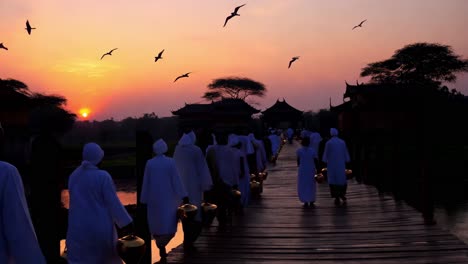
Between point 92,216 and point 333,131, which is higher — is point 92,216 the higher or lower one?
the lower one

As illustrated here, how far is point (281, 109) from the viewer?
225ft

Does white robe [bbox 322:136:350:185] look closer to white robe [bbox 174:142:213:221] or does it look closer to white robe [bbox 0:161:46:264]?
white robe [bbox 174:142:213:221]

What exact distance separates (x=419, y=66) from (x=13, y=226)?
61070mm

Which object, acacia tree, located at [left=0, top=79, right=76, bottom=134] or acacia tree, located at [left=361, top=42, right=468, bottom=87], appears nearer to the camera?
acacia tree, located at [left=0, top=79, right=76, bottom=134]

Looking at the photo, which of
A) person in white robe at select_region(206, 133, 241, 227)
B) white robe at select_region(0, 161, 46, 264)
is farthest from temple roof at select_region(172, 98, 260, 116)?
white robe at select_region(0, 161, 46, 264)

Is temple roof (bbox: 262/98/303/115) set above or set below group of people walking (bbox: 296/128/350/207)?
above

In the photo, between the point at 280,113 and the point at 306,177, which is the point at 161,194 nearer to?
the point at 306,177

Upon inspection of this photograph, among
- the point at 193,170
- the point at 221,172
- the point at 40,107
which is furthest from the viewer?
the point at 40,107

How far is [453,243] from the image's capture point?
7336 mm

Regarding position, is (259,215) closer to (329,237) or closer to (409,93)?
(329,237)

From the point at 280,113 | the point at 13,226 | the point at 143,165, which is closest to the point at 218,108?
the point at 280,113

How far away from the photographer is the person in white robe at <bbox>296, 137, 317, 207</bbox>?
11812 millimetres

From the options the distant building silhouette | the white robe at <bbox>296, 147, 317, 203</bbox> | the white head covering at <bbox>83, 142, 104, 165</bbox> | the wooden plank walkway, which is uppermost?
the distant building silhouette

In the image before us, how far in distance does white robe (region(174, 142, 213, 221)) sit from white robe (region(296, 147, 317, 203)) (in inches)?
156
